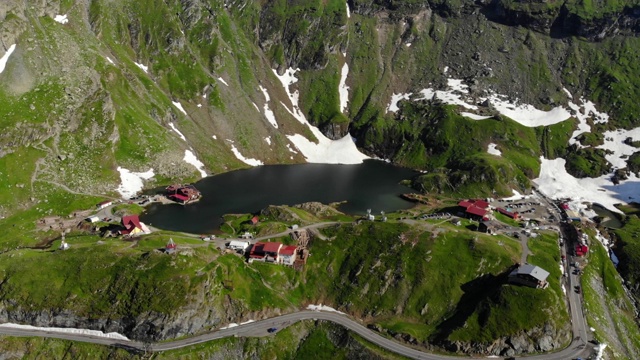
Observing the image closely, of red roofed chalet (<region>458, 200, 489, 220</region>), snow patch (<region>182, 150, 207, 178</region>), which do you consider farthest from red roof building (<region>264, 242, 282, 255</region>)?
snow patch (<region>182, 150, 207, 178</region>)

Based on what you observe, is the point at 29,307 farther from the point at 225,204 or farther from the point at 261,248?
the point at 225,204

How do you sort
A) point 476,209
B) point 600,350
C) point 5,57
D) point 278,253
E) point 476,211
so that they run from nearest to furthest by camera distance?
1. point 600,350
2. point 278,253
3. point 476,211
4. point 476,209
5. point 5,57

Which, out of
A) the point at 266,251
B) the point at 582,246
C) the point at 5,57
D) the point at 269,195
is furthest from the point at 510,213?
the point at 5,57

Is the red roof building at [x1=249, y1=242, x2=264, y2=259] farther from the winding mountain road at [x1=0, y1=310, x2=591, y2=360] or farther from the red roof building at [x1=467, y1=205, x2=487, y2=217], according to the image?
the red roof building at [x1=467, y1=205, x2=487, y2=217]

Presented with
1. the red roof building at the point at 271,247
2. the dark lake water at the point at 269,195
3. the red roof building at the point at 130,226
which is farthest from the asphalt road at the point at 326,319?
the dark lake water at the point at 269,195

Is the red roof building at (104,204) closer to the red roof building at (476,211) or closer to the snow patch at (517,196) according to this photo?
the red roof building at (476,211)

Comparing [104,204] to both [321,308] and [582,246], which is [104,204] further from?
[582,246]
